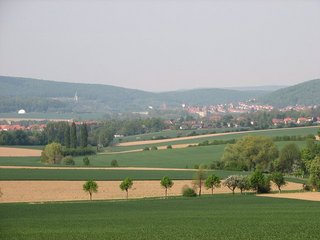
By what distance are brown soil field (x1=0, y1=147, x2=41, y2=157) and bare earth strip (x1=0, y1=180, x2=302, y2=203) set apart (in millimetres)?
42131

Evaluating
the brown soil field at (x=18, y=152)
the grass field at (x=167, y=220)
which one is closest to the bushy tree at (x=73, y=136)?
the brown soil field at (x=18, y=152)

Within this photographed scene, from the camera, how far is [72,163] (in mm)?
102500

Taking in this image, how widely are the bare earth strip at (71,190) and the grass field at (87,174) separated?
285cm

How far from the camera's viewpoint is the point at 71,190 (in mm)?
72062

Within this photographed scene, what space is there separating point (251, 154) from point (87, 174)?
25.6 m

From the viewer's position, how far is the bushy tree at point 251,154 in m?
97.9

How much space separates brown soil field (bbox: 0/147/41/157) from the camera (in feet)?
381

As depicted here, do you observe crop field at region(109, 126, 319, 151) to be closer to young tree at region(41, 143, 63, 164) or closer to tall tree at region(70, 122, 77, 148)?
tall tree at region(70, 122, 77, 148)

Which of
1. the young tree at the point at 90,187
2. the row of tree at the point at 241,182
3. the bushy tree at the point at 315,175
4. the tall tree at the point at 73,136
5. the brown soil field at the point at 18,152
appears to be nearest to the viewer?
the young tree at the point at 90,187

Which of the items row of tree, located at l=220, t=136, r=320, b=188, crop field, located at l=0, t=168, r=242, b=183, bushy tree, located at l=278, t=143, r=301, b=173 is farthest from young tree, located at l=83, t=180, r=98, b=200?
bushy tree, located at l=278, t=143, r=301, b=173

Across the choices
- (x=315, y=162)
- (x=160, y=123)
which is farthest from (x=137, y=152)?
(x=160, y=123)

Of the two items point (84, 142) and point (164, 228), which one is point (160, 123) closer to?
point (84, 142)

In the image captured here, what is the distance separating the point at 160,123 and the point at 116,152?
65.3 meters

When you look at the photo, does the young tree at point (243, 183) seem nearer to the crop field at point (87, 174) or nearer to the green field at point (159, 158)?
the crop field at point (87, 174)
